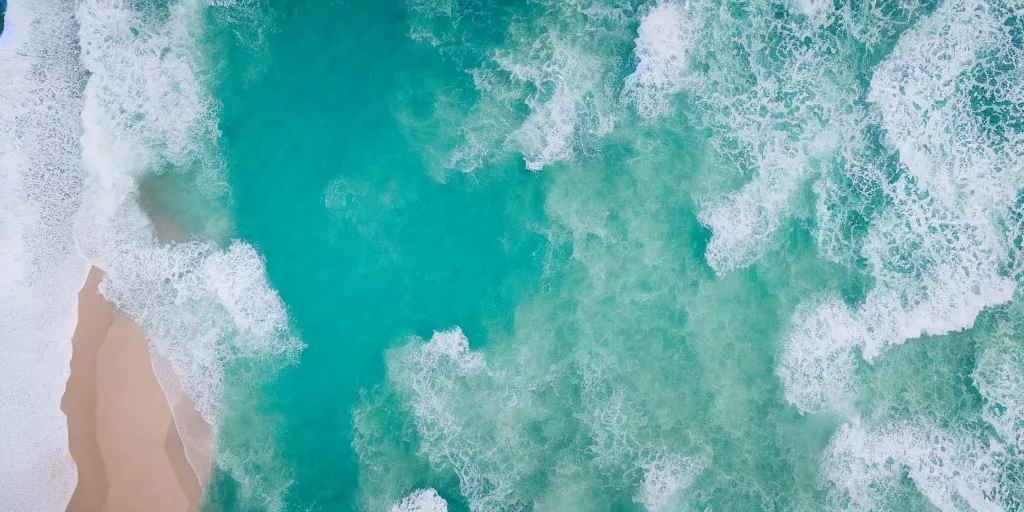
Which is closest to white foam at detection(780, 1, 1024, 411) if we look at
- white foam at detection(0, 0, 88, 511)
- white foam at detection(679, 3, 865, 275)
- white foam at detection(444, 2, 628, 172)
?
white foam at detection(679, 3, 865, 275)

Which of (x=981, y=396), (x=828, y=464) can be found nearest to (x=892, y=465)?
(x=828, y=464)

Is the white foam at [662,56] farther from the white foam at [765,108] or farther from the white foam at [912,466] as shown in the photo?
the white foam at [912,466]

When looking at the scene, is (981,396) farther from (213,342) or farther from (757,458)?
(213,342)

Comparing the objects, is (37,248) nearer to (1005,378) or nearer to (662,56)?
(662,56)

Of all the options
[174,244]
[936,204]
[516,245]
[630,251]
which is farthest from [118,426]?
[936,204]

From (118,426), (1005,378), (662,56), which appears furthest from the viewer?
(118,426)

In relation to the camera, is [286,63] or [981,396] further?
[286,63]
